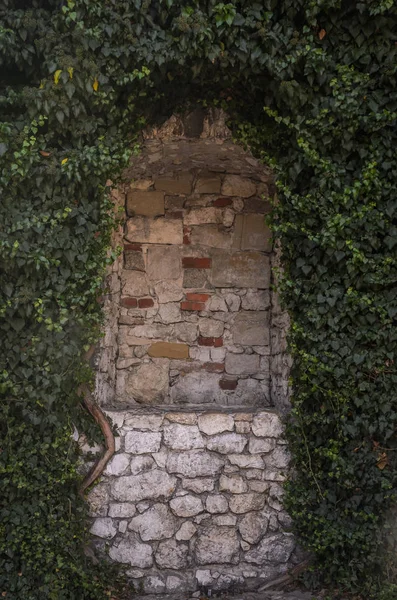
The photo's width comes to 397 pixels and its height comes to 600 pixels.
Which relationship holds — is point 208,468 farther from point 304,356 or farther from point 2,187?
point 2,187

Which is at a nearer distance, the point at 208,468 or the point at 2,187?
the point at 2,187

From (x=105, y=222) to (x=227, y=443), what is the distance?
1.40m

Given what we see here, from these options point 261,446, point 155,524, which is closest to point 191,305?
point 261,446

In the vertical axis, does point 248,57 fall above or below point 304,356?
above

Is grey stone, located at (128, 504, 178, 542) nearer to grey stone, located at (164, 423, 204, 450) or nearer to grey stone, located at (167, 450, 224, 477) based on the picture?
grey stone, located at (167, 450, 224, 477)

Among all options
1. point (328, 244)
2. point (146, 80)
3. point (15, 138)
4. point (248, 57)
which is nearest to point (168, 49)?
point (146, 80)

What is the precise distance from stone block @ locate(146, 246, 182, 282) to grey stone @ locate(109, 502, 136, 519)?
1.42 metres

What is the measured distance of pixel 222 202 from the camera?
4309 mm

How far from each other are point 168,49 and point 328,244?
1.32 meters

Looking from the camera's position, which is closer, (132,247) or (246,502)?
(246,502)

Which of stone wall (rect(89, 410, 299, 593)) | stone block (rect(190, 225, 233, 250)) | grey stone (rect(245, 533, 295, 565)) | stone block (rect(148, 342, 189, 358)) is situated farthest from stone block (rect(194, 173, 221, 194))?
grey stone (rect(245, 533, 295, 565))

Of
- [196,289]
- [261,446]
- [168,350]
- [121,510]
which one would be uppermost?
[196,289]

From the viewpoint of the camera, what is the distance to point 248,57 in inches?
137

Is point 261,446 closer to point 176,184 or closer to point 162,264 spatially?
point 162,264
